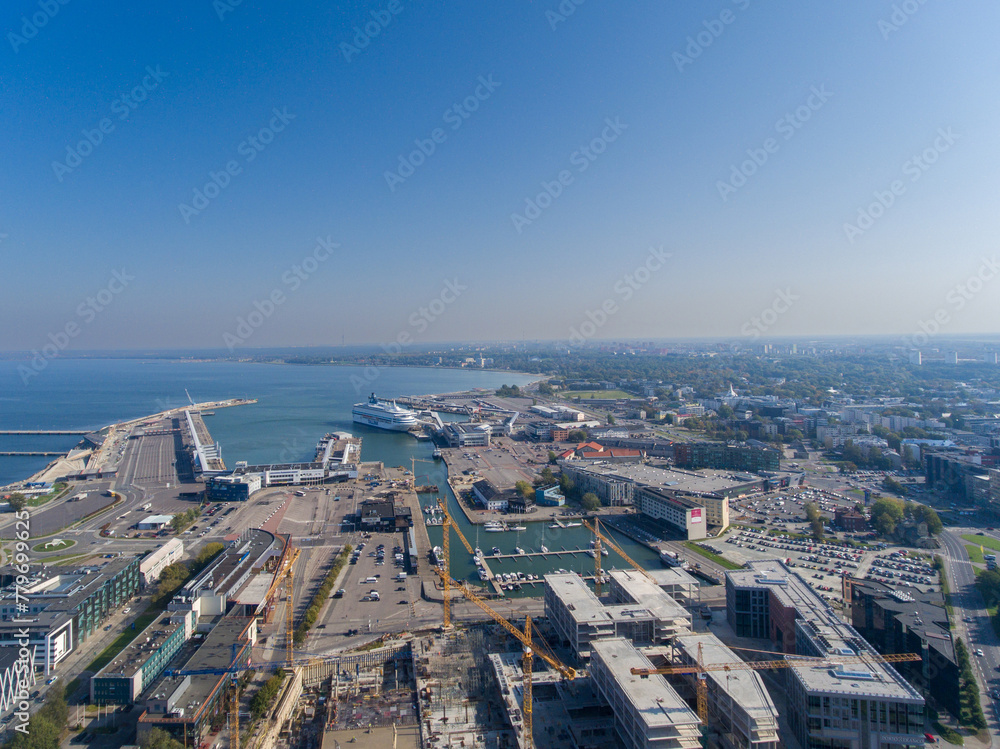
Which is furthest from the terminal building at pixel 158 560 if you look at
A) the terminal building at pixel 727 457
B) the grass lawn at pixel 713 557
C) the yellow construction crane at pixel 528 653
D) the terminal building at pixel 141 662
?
the terminal building at pixel 727 457

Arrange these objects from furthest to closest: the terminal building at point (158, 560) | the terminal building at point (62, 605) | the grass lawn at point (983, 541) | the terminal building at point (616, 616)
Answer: the grass lawn at point (983, 541)
the terminal building at point (158, 560)
the terminal building at point (616, 616)
the terminal building at point (62, 605)

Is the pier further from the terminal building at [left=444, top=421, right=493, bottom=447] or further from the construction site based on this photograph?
the construction site

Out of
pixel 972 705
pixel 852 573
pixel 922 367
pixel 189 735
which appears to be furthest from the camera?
pixel 922 367

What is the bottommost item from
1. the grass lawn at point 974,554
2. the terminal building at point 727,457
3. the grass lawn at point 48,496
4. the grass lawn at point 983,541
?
the grass lawn at point 983,541

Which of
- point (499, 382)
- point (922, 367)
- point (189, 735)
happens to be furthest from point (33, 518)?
point (922, 367)

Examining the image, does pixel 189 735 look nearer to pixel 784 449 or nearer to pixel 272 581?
pixel 272 581

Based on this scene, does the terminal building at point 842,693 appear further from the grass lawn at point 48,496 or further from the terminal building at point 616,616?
the grass lawn at point 48,496

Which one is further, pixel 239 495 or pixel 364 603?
pixel 239 495
